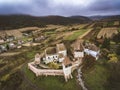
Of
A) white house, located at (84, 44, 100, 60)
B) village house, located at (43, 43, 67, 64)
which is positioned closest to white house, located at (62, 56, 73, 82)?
village house, located at (43, 43, 67, 64)

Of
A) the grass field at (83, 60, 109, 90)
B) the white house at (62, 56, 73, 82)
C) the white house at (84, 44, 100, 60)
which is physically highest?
the white house at (84, 44, 100, 60)

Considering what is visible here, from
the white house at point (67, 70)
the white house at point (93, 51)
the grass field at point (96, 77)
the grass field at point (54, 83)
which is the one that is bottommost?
the grass field at point (54, 83)

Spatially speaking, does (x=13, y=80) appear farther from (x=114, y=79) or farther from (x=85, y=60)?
(x=114, y=79)

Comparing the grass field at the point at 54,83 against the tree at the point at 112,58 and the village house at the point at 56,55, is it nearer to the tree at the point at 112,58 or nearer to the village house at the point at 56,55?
the village house at the point at 56,55

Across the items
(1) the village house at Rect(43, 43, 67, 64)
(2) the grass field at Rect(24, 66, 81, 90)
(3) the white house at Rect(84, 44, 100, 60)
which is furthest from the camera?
(1) the village house at Rect(43, 43, 67, 64)

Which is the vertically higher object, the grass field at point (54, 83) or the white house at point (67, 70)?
the white house at point (67, 70)

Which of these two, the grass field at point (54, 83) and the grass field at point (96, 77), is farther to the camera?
the grass field at point (54, 83)

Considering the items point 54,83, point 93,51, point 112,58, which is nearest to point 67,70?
point 54,83

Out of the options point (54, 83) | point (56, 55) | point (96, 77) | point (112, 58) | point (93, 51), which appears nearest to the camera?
point (54, 83)

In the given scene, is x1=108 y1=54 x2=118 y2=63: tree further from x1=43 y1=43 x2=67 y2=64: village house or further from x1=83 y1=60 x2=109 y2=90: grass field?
x1=43 y1=43 x2=67 y2=64: village house

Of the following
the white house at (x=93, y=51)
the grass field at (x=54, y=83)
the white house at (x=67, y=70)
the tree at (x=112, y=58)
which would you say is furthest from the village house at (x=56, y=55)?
the tree at (x=112, y=58)

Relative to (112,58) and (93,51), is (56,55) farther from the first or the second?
(112,58)
